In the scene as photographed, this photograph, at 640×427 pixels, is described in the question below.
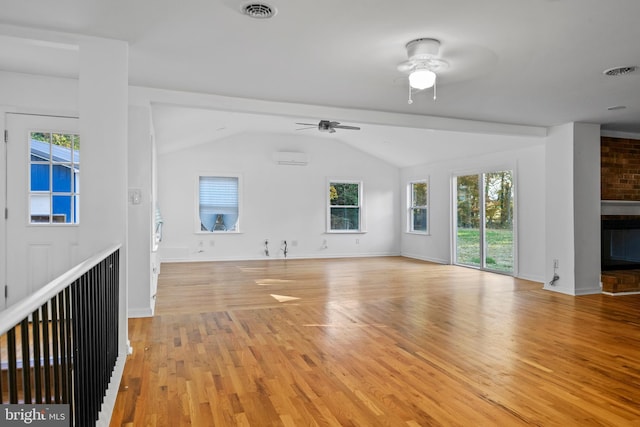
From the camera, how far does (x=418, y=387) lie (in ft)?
8.77

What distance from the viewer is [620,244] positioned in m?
6.39

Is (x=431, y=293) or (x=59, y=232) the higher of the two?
(x=59, y=232)

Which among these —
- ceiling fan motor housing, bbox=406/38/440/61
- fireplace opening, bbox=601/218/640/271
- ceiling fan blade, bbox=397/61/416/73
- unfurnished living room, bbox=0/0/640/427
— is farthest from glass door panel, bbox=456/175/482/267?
ceiling fan motor housing, bbox=406/38/440/61

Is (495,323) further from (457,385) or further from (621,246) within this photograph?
(621,246)

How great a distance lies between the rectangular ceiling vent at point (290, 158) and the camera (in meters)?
9.91

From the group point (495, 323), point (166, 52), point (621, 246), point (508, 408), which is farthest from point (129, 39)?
point (621, 246)

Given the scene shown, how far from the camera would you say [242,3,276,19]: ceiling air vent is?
2512 millimetres

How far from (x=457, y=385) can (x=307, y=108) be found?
10.9 ft

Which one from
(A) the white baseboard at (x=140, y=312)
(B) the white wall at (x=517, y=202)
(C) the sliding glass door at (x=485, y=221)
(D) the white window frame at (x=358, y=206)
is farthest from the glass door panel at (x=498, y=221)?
(A) the white baseboard at (x=140, y=312)

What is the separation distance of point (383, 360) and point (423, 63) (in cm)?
227

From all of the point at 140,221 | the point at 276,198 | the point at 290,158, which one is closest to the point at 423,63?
the point at 140,221

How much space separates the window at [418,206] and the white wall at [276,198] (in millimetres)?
473

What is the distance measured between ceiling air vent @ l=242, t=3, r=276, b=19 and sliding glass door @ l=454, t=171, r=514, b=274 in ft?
20.2

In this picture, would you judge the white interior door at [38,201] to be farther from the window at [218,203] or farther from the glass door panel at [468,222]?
the glass door panel at [468,222]
